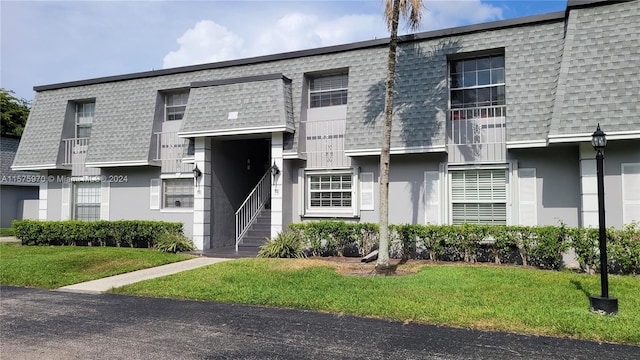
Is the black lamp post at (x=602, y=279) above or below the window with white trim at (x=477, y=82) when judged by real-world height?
below

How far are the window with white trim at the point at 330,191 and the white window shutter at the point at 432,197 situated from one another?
2.15 meters

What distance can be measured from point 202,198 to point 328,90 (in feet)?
16.7

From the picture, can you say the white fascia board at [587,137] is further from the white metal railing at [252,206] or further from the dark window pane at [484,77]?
the white metal railing at [252,206]

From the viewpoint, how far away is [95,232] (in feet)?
49.3

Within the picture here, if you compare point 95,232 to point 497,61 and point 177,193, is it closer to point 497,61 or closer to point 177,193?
point 177,193

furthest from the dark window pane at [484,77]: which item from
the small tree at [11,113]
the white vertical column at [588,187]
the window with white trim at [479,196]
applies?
the small tree at [11,113]

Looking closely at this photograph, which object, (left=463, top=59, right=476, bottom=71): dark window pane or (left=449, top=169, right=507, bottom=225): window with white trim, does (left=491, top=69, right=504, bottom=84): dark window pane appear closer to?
(left=463, top=59, right=476, bottom=71): dark window pane

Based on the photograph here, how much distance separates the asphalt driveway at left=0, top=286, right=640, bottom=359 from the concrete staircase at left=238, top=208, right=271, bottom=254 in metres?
6.54

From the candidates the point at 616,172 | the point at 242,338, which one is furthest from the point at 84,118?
the point at 616,172

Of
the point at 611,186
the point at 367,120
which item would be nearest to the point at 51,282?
the point at 367,120

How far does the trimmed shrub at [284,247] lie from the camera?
472 inches

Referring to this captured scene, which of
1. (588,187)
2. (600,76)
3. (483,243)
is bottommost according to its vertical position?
(483,243)

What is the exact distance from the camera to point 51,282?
30.7 feet

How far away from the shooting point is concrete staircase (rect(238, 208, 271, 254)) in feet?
45.4
